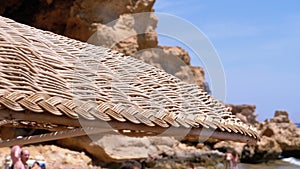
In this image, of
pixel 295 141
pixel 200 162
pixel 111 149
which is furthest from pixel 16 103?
pixel 295 141

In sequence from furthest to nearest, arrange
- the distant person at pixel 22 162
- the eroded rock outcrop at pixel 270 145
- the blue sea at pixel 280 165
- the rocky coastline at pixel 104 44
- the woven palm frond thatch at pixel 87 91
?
1. the eroded rock outcrop at pixel 270 145
2. the blue sea at pixel 280 165
3. the rocky coastline at pixel 104 44
4. the distant person at pixel 22 162
5. the woven palm frond thatch at pixel 87 91

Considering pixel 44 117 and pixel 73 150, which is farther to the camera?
pixel 73 150

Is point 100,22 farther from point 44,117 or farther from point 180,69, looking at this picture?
point 44,117

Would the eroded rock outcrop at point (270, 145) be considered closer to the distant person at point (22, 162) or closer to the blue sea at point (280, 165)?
the blue sea at point (280, 165)

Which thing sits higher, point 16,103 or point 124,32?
point 124,32

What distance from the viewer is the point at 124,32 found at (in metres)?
14.8

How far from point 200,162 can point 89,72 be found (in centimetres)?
1803

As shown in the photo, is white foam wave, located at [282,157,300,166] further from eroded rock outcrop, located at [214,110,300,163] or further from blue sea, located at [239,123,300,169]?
eroded rock outcrop, located at [214,110,300,163]

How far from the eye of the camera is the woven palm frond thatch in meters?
2.11

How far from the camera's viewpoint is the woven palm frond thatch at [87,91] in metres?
2.11

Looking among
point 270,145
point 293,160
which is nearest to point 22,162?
point 270,145

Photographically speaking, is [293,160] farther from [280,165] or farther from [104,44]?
[104,44]

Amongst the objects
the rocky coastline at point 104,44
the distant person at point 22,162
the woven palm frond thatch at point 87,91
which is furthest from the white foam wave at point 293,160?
the woven palm frond thatch at point 87,91

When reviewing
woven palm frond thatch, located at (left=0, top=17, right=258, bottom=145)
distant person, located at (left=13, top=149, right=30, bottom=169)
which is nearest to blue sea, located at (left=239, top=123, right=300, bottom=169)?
distant person, located at (left=13, top=149, right=30, bottom=169)
